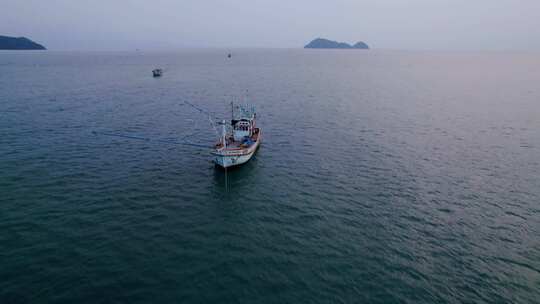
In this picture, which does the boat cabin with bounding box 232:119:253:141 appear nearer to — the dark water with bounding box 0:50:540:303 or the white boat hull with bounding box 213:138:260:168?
the dark water with bounding box 0:50:540:303

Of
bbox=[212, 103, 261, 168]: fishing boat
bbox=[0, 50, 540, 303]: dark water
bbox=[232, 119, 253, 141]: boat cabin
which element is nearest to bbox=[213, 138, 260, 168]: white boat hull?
bbox=[212, 103, 261, 168]: fishing boat

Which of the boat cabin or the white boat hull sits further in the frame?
the boat cabin

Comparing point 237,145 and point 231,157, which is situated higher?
point 237,145

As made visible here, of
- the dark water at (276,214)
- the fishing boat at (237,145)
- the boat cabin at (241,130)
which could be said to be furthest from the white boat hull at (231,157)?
the boat cabin at (241,130)

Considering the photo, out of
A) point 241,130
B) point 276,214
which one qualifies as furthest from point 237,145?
point 276,214

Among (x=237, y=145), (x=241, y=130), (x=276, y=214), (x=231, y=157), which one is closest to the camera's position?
(x=276, y=214)

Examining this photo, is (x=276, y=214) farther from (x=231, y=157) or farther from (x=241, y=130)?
(x=241, y=130)

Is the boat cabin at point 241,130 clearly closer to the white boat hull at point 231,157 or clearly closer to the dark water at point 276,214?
the dark water at point 276,214

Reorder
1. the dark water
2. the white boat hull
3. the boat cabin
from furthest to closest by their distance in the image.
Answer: the boat cabin, the white boat hull, the dark water
